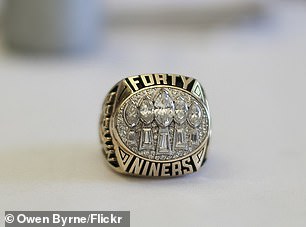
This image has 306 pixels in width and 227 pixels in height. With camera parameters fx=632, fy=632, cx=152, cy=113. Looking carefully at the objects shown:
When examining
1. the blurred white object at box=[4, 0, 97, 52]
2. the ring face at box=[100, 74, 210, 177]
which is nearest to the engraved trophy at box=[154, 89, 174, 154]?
the ring face at box=[100, 74, 210, 177]

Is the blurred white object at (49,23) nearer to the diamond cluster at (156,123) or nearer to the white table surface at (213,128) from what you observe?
the white table surface at (213,128)

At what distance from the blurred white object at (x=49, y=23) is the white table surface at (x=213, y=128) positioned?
3 centimetres

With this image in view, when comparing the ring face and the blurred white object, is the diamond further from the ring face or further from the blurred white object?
the blurred white object

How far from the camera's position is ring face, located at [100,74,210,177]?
2.52 feet

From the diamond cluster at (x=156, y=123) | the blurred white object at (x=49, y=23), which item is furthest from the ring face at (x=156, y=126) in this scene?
the blurred white object at (x=49, y=23)

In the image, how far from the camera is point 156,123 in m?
0.77

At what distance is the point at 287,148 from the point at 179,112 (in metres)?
0.22

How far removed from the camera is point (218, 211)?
728 millimetres

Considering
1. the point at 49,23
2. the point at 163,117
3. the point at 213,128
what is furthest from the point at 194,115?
the point at 49,23

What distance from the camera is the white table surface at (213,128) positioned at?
0.74 meters

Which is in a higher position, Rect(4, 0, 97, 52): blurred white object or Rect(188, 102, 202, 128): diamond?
Rect(4, 0, 97, 52): blurred white object

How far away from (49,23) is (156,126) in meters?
0.64

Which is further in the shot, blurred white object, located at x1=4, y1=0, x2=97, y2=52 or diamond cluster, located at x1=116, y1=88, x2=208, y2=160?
blurred white object, located at x1=4, y1=0, x2=97, y2=52

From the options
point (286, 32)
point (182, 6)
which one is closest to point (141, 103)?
point (286, 32)
